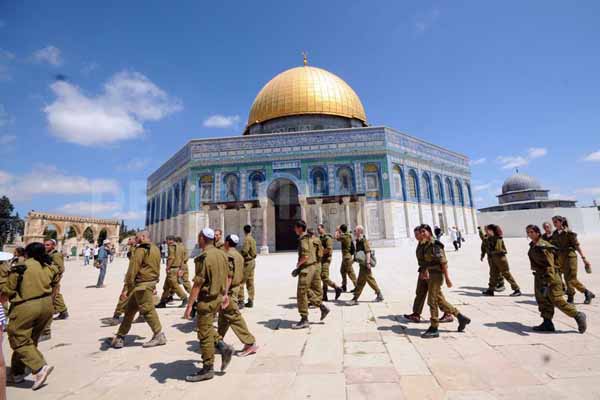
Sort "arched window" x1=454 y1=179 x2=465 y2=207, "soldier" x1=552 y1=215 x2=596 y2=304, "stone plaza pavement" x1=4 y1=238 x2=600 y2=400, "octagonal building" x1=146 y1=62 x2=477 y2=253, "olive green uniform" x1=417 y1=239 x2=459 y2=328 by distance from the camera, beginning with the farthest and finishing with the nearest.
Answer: "arched window" x1=454 y1=179 x2=465 y2=207
"octagonal building" x1=146 y1=62 x2=477 y2=253
"soldier" x1=552 y1=215 x2=596 y2=304
"olive green uniform" x1=417 y1=239 x2=459 y2=328
"stone plaza pavement" x1=4 y1=238 x2=600 y2=400

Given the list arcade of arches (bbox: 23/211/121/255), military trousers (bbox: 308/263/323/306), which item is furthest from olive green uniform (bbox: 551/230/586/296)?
arcade of arches (bbox: 23/211/121/255)

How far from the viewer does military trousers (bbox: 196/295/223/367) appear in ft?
9.70

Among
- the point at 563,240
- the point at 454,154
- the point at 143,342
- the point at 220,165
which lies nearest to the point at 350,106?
the point at 454,154

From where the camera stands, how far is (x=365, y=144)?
2369cm

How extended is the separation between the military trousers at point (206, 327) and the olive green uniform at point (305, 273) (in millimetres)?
1695

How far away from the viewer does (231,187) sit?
24016mm

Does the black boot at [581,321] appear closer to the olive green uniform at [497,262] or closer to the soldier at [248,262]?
the olive green uniform at [497,262]

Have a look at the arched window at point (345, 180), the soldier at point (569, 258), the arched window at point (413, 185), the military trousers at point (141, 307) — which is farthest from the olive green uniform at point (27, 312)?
the arched window at point (413, 185)

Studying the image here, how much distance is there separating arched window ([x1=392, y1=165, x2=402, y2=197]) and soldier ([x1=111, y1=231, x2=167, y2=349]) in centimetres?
2163

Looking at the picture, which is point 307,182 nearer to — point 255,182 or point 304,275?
point 255,182

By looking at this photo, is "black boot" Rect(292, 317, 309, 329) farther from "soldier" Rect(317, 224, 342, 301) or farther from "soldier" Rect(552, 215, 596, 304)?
"soldier" Rect(552, 215, 596, 304)

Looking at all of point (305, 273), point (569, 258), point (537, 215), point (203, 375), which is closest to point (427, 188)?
point (537, 215)

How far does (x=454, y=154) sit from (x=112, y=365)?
31940 millimetres

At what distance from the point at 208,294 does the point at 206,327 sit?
321 mm
